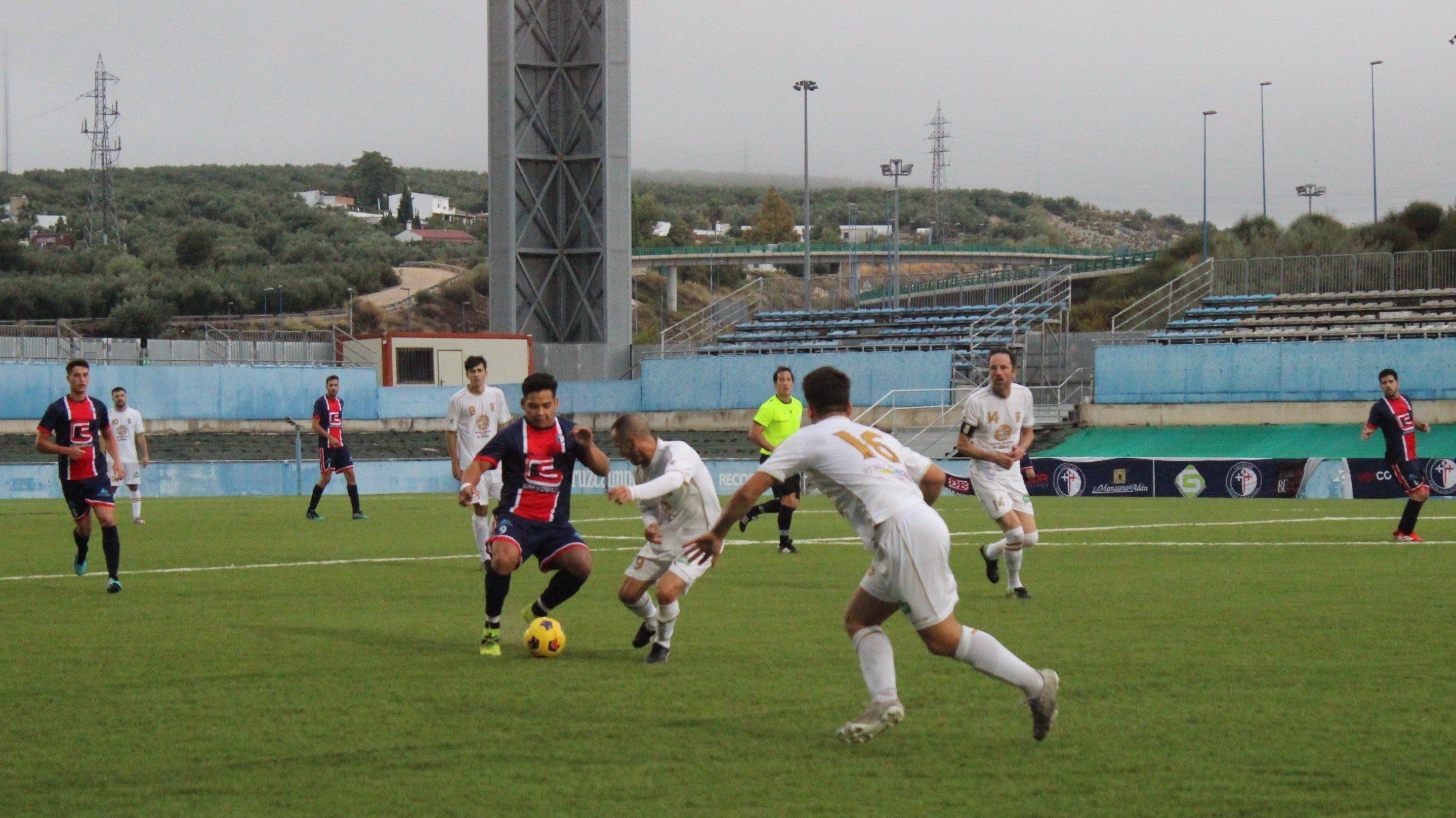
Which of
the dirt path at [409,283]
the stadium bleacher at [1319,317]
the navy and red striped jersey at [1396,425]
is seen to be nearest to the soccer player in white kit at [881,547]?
the navy and red striped jersey at [1396,425]

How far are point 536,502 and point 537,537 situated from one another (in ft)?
0.73

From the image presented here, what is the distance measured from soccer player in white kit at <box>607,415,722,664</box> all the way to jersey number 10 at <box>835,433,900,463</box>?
2.37 metres

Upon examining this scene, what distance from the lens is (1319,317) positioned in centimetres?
4819

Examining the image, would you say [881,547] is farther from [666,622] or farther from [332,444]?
[332,444]

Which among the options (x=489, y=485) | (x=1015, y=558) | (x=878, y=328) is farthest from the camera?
(x=878, y=328)

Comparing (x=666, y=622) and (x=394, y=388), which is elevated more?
(x=394, y=388)

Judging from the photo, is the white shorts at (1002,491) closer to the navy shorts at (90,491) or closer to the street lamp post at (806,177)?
the navy shorts at (90,491)

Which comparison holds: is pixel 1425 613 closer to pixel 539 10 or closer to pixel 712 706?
pixel 712 706

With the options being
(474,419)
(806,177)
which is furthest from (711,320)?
(474,419)

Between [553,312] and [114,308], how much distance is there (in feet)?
169

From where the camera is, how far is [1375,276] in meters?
50.9

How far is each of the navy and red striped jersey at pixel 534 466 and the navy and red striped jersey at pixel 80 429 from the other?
5.39m

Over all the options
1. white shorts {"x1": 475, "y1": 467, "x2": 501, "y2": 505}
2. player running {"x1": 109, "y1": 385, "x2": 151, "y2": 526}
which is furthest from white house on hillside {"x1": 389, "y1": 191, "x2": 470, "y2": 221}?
white shorts {"x1": 475, "y1": 467, "x2": 501, "y2": 505}

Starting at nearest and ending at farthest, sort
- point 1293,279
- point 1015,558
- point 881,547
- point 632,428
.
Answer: point 881,547 < point 632,428 < point 1015,558 < point 1293,279
